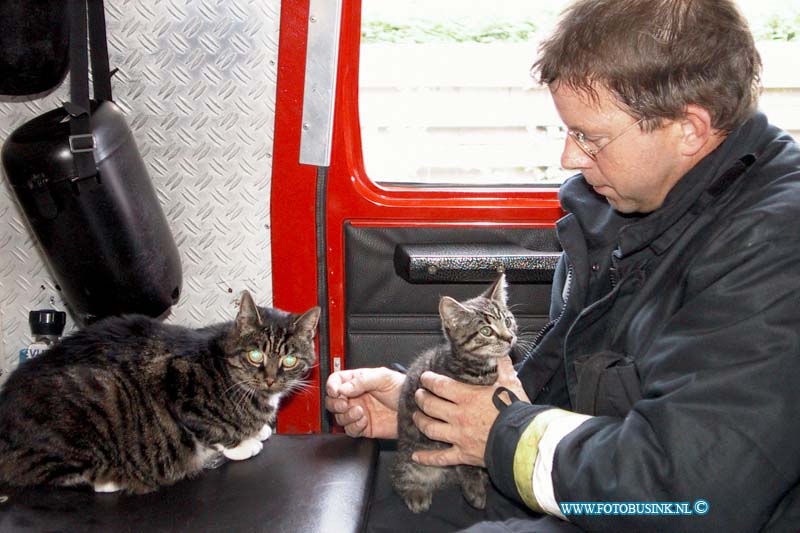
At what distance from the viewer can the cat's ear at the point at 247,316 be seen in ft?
6.58

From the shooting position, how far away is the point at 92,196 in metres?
1.95

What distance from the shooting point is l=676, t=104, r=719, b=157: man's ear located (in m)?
1.38

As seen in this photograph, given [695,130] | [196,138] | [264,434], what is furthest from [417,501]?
[196,138]

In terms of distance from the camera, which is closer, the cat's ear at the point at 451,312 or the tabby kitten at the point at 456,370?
the tabby kitten at the point at 456,370

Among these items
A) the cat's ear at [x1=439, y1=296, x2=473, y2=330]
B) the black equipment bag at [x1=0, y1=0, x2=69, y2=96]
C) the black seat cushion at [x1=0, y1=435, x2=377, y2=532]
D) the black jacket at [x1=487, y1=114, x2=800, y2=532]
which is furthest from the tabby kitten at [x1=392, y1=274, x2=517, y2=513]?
the black equipment bag at [x1=0, y1=0, x2=69, y2=96]

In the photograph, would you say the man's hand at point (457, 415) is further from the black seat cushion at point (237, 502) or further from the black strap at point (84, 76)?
the black strap at point (84, 76)

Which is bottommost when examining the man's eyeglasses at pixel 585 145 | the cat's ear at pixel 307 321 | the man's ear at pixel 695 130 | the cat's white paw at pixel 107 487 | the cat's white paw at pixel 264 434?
the cat's white paw at pixel 107 487

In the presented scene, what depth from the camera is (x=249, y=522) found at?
1522 millimetres

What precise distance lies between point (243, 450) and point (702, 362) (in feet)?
3.63

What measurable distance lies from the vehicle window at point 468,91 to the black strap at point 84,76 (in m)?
0.75

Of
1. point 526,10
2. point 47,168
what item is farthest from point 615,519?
point 526,10

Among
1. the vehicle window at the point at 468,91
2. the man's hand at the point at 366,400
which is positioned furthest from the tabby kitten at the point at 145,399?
the vehicle window at the point at 468,91

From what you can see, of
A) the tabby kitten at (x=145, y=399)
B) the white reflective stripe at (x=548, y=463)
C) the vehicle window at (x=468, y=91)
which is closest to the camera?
the white reflective stripe at (x=548, y=463)

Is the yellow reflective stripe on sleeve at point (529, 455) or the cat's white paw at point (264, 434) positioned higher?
the yellow reflective stripe on sleeve at point (529, 455)
